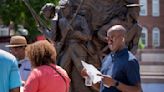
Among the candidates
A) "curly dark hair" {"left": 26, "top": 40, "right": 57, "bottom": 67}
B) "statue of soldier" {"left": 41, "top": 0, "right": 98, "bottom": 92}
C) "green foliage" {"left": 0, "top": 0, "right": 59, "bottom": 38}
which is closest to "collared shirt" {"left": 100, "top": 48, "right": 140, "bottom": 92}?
"curly dark hair" {"left": 26, "top": 40, "right": 57, "bottom": 67}

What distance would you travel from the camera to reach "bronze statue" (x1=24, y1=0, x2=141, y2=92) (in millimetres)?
9742

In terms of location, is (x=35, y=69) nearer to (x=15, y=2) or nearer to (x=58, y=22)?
(x=58, y=22)

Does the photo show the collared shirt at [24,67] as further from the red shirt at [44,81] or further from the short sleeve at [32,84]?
the short sleeve at [32,84]

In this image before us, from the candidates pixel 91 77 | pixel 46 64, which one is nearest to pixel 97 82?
pixel 91 77

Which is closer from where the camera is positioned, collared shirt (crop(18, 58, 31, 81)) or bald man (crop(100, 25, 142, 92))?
bald man (crop(100, 25, 142, 92))

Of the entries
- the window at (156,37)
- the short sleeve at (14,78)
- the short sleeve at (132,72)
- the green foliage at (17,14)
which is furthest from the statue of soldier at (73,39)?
the window at (156,37)

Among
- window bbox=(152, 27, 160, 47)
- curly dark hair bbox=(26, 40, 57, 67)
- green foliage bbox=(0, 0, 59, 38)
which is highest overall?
curly dark hair bbox=(26, 40, 57, 67)

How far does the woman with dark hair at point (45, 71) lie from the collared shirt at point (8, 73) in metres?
0.46

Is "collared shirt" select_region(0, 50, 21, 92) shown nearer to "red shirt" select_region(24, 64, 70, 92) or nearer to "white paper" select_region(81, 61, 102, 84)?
"red shirt" select_region(24, 64, 70, 92)

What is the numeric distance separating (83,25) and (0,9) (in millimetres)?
17010

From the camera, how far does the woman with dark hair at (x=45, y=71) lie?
226 inches

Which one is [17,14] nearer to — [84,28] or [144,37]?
[84,28]

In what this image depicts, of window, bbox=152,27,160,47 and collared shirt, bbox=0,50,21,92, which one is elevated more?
collared shirt, bbox=0,50,21,92

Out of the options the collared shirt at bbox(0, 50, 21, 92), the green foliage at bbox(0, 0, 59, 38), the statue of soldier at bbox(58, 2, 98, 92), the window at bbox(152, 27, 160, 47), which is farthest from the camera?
the window at bbox(152, 27, 160, 47)
